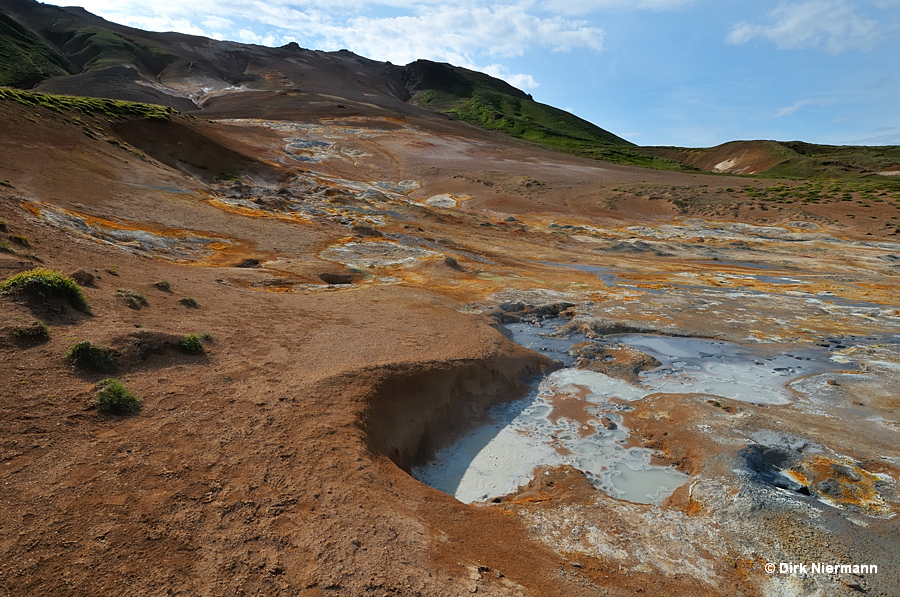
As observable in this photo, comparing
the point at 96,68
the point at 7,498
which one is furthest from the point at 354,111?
the point at 7,498

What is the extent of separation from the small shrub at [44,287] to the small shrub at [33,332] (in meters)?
1.26

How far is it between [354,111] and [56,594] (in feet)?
264

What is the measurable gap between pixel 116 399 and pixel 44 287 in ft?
13.2

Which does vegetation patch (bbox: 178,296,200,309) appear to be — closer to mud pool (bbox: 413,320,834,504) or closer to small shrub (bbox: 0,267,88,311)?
small shrub (bbox: 0,267,88,311)

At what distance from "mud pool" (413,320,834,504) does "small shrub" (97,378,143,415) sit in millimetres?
4800

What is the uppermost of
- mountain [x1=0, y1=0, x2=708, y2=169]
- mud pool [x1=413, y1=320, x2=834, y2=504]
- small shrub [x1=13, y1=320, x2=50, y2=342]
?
mountain [x1=0, y1=0, x2=708, y2=169]

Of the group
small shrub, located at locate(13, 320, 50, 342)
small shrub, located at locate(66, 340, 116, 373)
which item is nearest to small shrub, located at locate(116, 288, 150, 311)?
small shrub, located at locate(13, 320, 50, 342)

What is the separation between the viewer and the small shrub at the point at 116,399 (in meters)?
7.26

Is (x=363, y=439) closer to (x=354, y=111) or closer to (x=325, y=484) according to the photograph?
(x=325, y=484)

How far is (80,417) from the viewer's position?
6.93 metres

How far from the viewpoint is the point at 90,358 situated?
823cm

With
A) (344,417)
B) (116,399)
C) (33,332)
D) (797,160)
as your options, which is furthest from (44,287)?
(797,160)

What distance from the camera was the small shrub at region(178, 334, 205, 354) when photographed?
984 cm

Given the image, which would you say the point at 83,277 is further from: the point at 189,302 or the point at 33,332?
the point at 33,332
